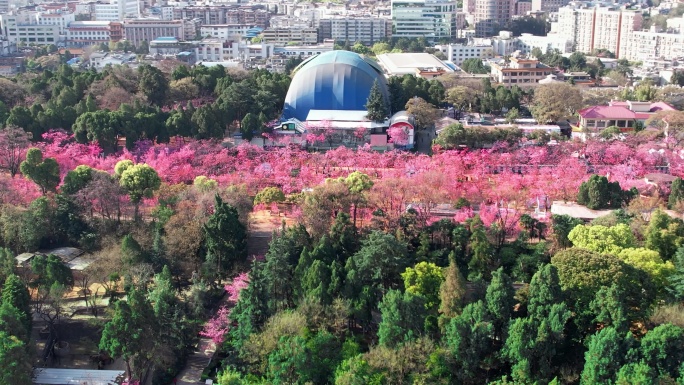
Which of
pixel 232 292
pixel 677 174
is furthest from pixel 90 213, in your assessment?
pixel 677 174

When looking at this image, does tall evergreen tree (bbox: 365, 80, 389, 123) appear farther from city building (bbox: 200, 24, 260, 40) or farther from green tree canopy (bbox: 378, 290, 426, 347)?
city building (bbox: 200, 24, 260, 40)

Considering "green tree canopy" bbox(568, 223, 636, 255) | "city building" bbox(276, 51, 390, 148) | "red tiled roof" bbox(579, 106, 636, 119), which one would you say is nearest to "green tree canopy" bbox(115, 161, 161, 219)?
"city building" bbox(276, 51, 390, 148)

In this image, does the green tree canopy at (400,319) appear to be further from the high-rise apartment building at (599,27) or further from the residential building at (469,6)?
the residential building at (469,6)

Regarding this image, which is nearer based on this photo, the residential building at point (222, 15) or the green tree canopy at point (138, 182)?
the green tree canopy at point (138, 182)

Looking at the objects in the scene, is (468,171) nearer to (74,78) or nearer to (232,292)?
(232,292)

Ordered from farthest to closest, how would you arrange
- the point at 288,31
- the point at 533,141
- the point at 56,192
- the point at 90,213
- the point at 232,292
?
the point at 288,31, the point at 533,141, the point at 56,192, the point at 90,213, the point at 232,292

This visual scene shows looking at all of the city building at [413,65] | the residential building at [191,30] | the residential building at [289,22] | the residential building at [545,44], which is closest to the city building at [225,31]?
the residential building at [191,30]
